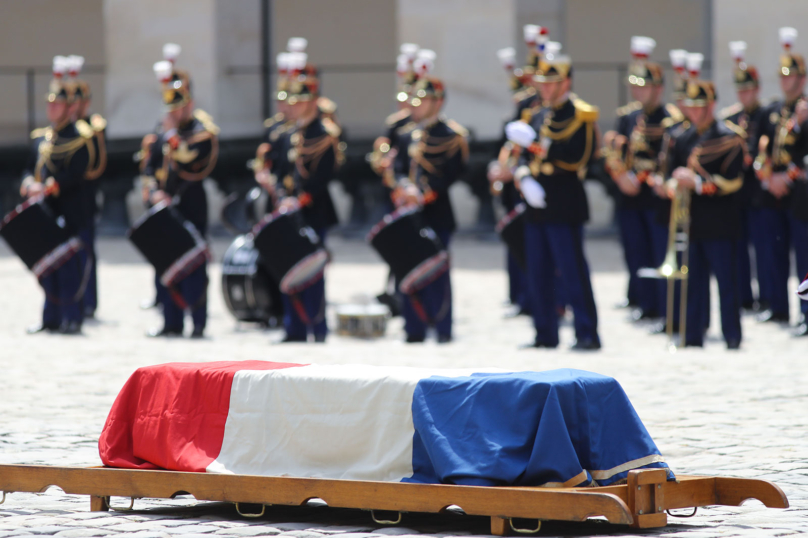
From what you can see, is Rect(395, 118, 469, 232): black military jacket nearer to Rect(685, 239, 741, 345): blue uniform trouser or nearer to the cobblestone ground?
the cobblestone ground

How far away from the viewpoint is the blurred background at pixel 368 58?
19.8 m

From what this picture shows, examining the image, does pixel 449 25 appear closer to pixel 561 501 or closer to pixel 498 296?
pixel 498 296

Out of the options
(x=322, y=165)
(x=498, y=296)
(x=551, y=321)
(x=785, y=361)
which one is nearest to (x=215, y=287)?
(x=498, y=296)

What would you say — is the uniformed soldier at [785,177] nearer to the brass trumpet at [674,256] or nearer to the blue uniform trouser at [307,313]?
the brass trumpet at [674,256]

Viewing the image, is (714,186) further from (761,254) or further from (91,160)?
(91,160)

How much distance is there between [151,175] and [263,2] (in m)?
11.1

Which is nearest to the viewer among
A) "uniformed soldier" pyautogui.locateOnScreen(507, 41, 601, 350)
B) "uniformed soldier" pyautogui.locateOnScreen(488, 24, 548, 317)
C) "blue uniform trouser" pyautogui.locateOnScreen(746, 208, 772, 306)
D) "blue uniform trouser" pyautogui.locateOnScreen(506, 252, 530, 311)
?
"uniformed soldier" pyautogui.locateOnScreen(507, 41, 601, 350)

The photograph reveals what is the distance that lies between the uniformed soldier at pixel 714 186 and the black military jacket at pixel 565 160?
637mm

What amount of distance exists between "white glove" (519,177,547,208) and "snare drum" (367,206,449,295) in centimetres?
95

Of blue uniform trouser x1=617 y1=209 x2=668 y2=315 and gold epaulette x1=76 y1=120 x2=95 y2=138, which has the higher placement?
gold epaulette x1=76 y1=120 x2=95 y2=138

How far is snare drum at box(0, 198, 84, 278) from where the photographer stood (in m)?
11.3

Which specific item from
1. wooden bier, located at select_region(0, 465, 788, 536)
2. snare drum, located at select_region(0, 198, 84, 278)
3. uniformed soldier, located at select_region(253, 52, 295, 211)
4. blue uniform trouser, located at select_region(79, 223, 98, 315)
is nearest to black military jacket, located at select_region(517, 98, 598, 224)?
uniformed soldier, located at select_region(253, 52, 295, 211)

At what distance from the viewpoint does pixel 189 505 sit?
5.51 meters

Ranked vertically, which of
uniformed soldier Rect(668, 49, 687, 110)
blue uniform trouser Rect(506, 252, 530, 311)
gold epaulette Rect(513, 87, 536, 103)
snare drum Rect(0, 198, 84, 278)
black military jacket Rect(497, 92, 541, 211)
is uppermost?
uniformed soldier Rect(668, 49, 687, 110)
